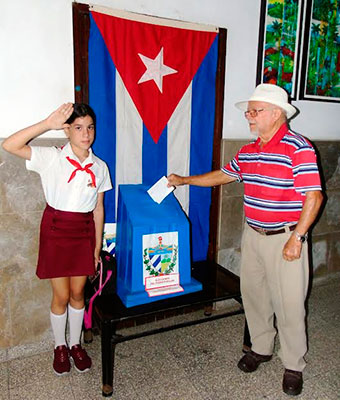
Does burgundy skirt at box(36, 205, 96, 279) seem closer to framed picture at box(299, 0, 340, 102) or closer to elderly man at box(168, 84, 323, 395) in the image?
elderly man at box(168, 84, 323, 395)

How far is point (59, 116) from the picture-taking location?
1848 millimetres

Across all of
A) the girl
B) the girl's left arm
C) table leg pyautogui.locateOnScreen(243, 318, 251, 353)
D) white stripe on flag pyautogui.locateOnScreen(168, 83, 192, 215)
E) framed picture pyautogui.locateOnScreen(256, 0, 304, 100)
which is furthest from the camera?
framed picture pyautogui.locateOnScreen(256, 0, 304, 100)

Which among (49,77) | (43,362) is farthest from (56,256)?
(49,77)

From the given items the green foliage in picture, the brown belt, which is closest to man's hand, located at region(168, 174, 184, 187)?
the brown belt

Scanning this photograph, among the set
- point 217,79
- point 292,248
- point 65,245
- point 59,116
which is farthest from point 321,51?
point 65,245

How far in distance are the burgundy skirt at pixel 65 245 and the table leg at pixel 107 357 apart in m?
0.33

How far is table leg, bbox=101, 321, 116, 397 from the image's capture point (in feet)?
6.47

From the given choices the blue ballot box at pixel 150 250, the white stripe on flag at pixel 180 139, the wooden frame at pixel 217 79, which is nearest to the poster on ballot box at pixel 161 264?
the blue ballot box at pixel 150 250

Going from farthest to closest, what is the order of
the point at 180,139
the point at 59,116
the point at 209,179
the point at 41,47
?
the point at 180,139
the point at 209,179
the point at 41,47
the point at 59,116

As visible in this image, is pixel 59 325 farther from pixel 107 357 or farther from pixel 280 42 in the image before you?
pixel 280 42

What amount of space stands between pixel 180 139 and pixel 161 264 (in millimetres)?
955

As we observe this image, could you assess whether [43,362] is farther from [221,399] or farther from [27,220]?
[221,399]

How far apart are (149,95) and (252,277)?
138 centimetres

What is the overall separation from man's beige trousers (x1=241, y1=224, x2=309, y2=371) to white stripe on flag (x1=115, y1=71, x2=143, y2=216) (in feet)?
2.88
